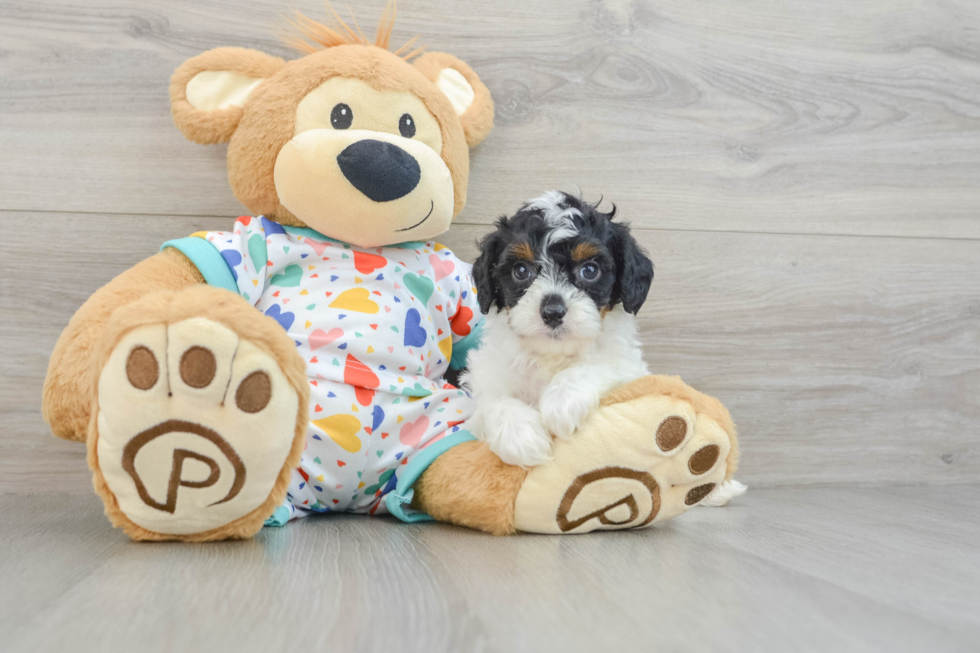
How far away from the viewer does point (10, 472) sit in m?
1.64

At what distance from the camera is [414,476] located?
132 centimetres

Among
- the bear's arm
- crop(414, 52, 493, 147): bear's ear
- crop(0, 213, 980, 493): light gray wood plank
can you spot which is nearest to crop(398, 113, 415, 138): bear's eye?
crop(414, 52, 493, 147): bear's ear

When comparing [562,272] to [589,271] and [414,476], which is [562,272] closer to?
[589,271]

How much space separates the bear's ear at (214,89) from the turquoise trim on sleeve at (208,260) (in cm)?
25

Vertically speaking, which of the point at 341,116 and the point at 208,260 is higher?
the point at 341,116

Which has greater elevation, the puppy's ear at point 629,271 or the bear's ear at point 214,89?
the bear's ear at point 214,89

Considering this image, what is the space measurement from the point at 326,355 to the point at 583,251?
53 centimetres

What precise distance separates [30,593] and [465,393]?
0.84 metres

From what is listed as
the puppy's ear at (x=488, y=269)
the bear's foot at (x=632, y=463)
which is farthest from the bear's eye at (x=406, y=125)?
the bear's foot at (x=632, y=463)

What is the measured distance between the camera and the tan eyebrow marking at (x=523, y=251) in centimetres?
128

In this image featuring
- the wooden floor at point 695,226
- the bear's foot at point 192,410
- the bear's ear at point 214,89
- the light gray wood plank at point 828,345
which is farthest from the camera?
the light gray wood plank at point 828,345

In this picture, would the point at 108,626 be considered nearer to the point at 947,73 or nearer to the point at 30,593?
the point at 30,593

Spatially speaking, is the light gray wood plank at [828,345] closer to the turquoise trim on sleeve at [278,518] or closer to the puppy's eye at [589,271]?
the puppy's eye at [589,271]

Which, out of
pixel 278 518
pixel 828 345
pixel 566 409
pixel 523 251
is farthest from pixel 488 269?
pixel 828 345
